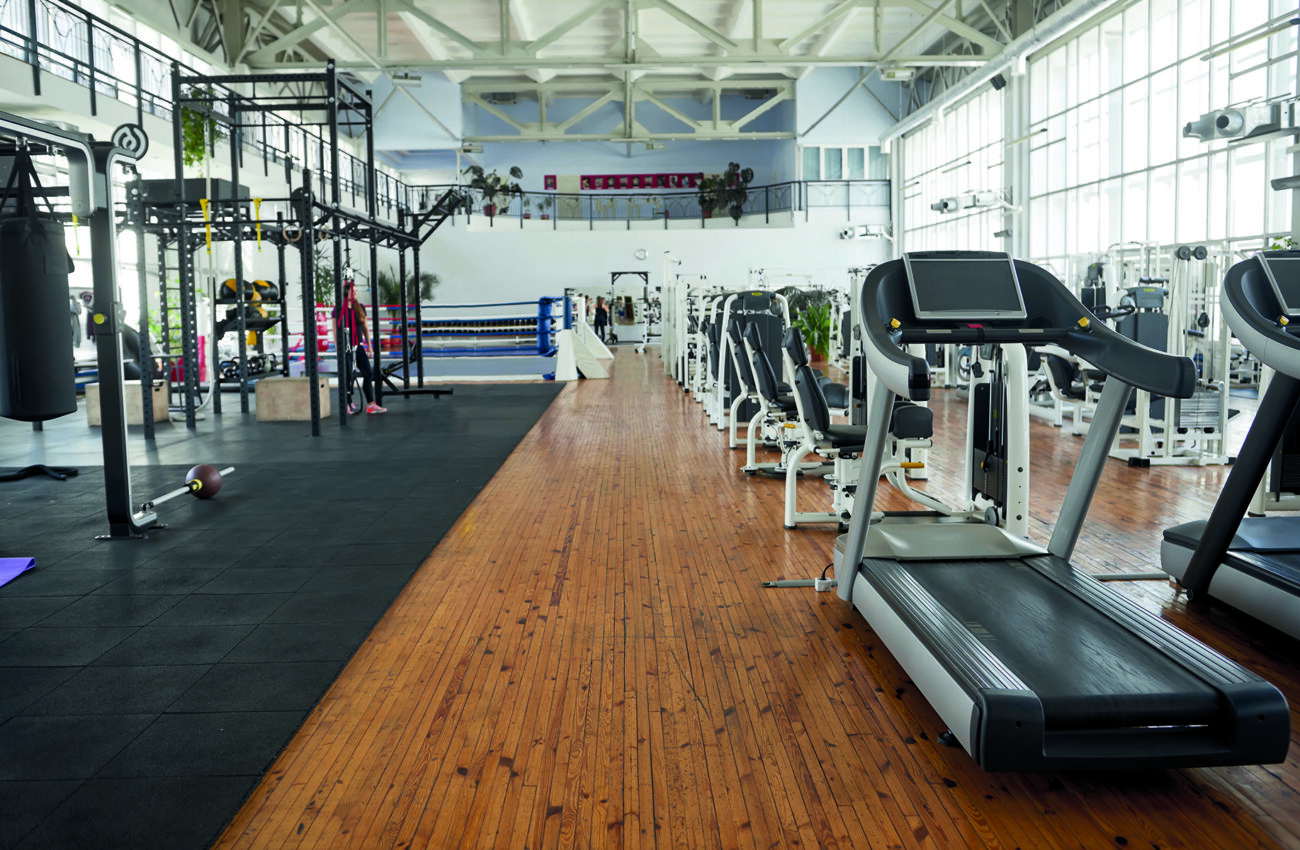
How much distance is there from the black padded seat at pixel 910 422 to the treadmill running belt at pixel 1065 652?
1.25 metres

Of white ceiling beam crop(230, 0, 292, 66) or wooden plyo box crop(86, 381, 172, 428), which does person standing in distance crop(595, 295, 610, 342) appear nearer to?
white ceiling beam crop(230, 0, 292, 66)

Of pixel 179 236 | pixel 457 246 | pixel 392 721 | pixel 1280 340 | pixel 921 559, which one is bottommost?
pixel 392 721

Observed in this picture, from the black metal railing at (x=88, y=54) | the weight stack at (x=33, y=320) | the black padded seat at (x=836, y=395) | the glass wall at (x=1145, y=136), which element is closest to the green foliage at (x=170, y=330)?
the black metal railing at (x=88, y=54)

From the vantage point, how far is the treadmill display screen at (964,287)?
280 centimetres

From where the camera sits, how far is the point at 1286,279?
3.22 m

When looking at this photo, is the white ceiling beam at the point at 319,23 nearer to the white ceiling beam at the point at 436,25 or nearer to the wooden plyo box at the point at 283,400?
the white ceiling beam at the point at 436,25

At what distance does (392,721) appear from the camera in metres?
2.42

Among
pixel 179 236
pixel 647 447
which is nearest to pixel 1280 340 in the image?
pixel 647 447

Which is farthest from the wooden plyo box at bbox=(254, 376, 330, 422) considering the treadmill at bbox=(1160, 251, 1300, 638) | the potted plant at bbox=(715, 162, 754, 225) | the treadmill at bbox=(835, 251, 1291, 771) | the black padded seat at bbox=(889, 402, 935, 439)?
the potted plant at bbox=(715, 162, 754, 225)

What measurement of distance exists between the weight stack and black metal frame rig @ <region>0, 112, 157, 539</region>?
0.48ft

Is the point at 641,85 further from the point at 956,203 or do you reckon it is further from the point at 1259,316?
the point at 1259,316

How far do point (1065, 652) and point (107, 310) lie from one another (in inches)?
165

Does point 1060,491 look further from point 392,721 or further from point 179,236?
point 179,236

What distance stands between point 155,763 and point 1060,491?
475cm
